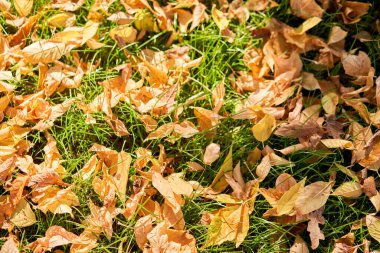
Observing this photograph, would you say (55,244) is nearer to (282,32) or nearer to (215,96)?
(215,96)

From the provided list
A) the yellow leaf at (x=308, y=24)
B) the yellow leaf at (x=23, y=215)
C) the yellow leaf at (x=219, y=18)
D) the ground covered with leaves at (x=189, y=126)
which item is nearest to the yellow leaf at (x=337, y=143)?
the ground covered with leaves at (x=189, y=126)

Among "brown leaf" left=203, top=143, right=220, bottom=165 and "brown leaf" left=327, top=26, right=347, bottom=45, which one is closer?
"brown leaf" left=203, top=143, right=220, bottom=165

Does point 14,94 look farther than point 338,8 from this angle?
No

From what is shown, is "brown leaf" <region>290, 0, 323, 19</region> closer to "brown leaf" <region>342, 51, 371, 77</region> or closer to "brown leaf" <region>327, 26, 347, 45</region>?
"brown leaf" <region>327, 26, 347, 45</region>

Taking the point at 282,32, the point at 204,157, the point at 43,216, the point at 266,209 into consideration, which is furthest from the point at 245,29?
the point at 43,216

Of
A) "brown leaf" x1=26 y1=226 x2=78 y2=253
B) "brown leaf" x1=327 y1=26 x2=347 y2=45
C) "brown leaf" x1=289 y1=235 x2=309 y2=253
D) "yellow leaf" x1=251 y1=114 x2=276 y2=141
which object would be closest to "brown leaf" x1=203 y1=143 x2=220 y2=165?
"yellow leaf" x1=251 y1=114 x2=276 y2=141

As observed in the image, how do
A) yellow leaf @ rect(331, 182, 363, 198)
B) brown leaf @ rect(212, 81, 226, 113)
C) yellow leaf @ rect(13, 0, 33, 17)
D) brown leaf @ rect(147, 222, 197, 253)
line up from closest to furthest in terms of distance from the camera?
1. brown leaf @ rect(147, 222, 197, 253)
2. yellow leaf @ rect(331, 182, 363, 198)
3. brown leaf @ rect(212, 81, 226, 113)
4. yellow leaf @ rect(13, 0, 33, 17)

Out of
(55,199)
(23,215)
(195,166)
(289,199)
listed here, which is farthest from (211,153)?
(23,215)

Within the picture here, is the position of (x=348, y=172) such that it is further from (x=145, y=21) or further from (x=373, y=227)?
(x=145, y=21)
